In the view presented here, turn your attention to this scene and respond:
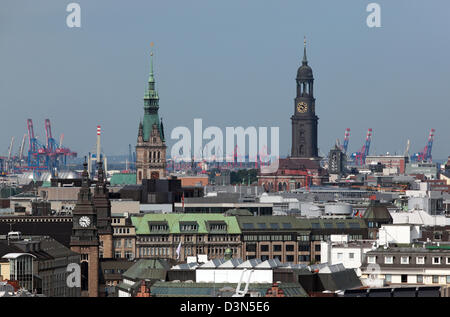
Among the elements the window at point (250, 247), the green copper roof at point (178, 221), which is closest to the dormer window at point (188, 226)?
the green copper roof at point (178, 221)

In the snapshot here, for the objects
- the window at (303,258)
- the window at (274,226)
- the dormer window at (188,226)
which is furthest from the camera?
the window at (274,226)

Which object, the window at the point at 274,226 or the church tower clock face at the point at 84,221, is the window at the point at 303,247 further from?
the church tower clock face at the point at 84,221

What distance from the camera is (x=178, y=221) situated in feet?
390

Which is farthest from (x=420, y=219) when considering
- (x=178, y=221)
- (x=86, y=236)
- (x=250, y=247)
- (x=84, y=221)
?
(x=86, y=236)

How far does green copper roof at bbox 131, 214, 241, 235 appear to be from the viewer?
4606 inches

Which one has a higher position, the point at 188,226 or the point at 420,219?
the point at 420,219

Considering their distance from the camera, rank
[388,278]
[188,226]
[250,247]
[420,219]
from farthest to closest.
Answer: [250,247] → [188,226] → [420,219] → [388,278]

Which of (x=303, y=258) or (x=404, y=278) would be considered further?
(x=303, y=258)

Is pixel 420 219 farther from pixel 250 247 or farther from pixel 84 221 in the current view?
pixel 84 221

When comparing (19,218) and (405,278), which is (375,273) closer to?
(405,278)

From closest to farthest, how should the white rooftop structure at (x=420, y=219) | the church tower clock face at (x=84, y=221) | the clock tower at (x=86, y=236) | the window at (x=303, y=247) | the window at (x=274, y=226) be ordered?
the clock tower at (x=86, y=236) < the church tower clock face at (x=84, y=221) < the white rooftop structure at (x=420, y=219) < the window at (x=303, y=247) < the window at (x=274, y=226)

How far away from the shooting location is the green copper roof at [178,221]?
4606 inches

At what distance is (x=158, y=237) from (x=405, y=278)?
55.4m
